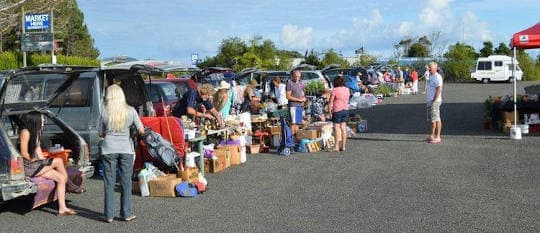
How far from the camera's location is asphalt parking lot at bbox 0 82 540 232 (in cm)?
720

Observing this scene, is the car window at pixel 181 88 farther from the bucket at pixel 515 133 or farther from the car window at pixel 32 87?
the bucket at pixel 515 133

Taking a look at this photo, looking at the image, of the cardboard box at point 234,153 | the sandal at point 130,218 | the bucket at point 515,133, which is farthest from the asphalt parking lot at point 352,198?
→ the bucket at point 515,133

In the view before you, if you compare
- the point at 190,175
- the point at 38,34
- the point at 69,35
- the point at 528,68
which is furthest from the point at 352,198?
the point at 528,68

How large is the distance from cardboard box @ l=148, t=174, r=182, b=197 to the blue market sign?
17.9 meters

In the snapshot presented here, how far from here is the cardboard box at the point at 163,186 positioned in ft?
29.8

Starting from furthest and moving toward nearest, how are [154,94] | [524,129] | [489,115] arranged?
[489,115]
[154,94]
[524,129]

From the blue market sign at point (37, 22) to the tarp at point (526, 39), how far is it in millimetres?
18037

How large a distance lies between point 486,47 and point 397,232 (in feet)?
225

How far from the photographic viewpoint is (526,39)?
14070 millimetres

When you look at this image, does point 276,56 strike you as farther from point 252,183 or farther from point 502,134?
point 252,183

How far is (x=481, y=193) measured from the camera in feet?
28.4

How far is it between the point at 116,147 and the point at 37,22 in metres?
19.5

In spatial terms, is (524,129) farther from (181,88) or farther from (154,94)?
(154,94)

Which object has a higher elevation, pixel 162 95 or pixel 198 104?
pixel 162 95
